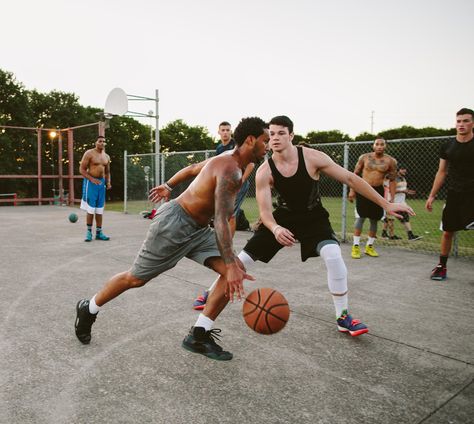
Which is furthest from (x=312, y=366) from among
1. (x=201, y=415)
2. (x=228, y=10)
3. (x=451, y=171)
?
(x=228, y=10)

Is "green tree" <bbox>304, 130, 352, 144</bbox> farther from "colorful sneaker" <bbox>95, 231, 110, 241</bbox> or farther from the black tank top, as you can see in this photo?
the black tank top

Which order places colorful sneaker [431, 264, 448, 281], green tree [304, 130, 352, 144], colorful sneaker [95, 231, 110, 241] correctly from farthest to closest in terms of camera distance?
green tree [304, 130, 352, 144]
colorful sneaker [95, 231, 110, 241]
colorful sneaker [431, 264, 448, 281]

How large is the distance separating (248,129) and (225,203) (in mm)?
600

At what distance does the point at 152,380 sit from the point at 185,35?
12478mm

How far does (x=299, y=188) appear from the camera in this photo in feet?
11.3

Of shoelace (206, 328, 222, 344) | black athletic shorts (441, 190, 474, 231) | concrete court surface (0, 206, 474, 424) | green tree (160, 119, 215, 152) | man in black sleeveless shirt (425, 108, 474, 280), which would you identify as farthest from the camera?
green tree (160, 119, 215, 152)

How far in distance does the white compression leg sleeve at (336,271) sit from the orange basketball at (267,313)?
2.32ft

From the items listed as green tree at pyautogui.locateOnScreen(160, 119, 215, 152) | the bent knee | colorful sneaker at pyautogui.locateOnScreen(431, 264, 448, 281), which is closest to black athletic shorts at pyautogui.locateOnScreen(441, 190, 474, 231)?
A: colorful sneaker at pyautogui.locateOnScreen(431, 264, 448, 281)

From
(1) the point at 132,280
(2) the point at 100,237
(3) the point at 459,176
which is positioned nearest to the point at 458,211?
(3) the point at 459,176

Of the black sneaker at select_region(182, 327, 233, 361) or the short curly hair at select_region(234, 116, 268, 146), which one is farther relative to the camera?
the black sneaker at select_region(182, 327, 233, 361)

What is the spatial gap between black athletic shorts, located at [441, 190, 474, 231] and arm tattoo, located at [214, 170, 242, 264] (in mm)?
3970

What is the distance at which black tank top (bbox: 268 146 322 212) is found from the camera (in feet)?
11.1

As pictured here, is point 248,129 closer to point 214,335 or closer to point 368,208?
point 214,335

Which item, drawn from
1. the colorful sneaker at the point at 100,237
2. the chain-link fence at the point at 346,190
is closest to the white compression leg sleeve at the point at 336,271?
the chain-link fence at the point at 346,190
